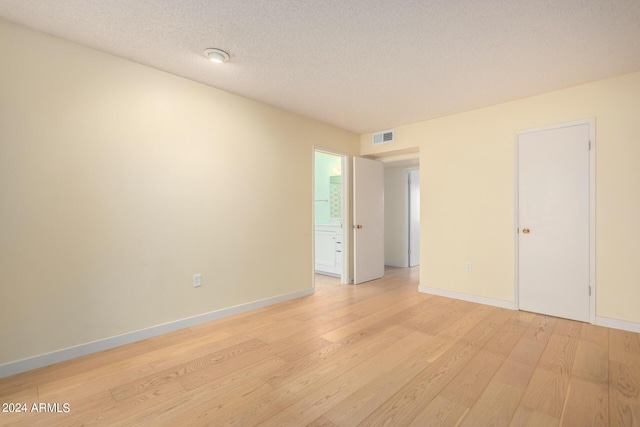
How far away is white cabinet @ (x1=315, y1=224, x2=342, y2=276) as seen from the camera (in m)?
5.10

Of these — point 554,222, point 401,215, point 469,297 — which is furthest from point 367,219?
point 554,222

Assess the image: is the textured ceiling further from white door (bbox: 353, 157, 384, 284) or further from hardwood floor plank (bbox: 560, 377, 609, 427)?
hardwood floor plank (bbox: 560, 377, 609, 427)

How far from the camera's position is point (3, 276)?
6.50 feet

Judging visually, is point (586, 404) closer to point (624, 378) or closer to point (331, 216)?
point (624, 378)

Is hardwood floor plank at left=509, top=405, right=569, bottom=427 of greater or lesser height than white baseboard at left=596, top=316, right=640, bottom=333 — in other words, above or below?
below

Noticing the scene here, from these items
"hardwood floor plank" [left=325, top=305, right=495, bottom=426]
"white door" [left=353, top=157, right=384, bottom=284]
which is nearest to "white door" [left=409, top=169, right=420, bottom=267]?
Result: "white door" [left=353, top=157, right=384, bottom=284]

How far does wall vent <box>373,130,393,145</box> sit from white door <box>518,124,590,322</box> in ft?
5.76

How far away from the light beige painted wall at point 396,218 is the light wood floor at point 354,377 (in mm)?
3172

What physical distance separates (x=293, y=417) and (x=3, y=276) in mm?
2190

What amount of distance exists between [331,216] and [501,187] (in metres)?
2.97

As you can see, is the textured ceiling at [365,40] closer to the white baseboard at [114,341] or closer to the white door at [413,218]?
the white baseboard at [114,341]

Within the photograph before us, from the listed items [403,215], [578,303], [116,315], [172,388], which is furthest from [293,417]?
[403,215]

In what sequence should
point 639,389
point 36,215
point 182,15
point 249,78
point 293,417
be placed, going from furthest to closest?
point 249,78
point 36,215
point 182,15
point 639,389
point 293,417

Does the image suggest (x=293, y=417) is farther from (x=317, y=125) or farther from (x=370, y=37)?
(x=317, y=125)
